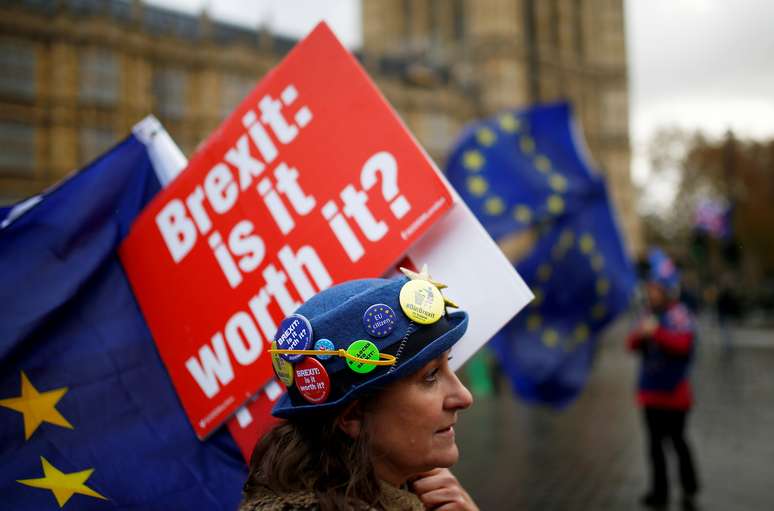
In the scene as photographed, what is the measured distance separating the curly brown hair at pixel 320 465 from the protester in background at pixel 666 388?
4.61m

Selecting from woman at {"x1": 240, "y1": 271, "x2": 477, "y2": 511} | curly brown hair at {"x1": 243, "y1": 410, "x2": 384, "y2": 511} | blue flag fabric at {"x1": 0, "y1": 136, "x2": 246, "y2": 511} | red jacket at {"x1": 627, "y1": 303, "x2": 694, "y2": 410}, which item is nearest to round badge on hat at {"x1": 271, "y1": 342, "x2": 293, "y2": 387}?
woman at {"x1": 240, "y1": 271, "x2": 477, "y2": 511}

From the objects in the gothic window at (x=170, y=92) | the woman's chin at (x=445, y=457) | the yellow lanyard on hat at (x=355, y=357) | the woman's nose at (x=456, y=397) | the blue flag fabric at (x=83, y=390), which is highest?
the gothic window at (x=170, y=92)

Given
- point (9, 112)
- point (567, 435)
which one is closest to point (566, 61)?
point (9, 112)

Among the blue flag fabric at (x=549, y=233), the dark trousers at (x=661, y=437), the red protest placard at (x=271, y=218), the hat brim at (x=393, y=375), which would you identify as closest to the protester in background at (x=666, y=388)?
the dark trousers at (x=661, y=437)

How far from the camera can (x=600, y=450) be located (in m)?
7.38

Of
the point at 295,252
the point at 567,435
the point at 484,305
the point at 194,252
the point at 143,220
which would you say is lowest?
the point at 567,435

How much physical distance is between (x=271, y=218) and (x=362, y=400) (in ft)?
2.22

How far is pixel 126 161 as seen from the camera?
87.3 inches

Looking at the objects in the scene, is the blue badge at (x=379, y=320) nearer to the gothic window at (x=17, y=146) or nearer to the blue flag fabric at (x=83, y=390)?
the blue flag fabric at (x=83, y=390)

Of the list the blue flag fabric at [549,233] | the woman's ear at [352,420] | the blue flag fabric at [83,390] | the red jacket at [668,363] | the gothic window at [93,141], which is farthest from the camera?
the gothic window at [93,141]

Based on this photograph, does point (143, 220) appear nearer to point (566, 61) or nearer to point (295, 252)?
point (295, 252)

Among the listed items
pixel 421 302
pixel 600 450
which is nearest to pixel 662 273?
pixel 600 450

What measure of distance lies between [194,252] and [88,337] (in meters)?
→ 0.38

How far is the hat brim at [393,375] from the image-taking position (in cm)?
141
